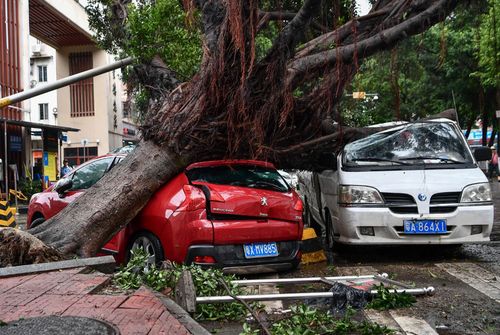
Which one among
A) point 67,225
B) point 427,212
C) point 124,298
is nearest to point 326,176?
point 427,212

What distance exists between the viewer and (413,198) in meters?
6.72

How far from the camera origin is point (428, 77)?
26.3 meters

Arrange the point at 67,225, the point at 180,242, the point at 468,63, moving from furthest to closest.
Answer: the point at 468,63, the point at 67,225, the point at 180,242

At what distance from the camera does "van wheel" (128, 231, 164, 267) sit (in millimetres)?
6002

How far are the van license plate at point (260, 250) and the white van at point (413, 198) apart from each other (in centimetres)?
133

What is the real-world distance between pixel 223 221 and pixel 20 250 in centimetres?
230

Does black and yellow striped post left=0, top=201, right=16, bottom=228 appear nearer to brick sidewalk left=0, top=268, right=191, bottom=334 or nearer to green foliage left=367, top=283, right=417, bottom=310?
brick sidewalk left=0, top=268, right=191, bottom=334

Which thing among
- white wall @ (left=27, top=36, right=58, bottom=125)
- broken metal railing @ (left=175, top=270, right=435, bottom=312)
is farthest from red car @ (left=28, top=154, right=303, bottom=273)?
white wall @ (left=27, top=36, right=58, bottom=125)

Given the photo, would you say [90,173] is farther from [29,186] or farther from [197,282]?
[29,186]

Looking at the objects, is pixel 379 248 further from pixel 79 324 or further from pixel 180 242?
pixel 79 324

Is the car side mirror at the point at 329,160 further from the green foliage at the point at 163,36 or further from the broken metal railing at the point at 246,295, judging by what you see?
the green foliage at the point at 163,36

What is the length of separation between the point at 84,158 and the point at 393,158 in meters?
36.1

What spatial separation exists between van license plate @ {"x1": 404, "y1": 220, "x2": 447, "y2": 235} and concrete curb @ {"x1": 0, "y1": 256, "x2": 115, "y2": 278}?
3.77m

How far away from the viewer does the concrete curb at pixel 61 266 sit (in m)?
5.32
